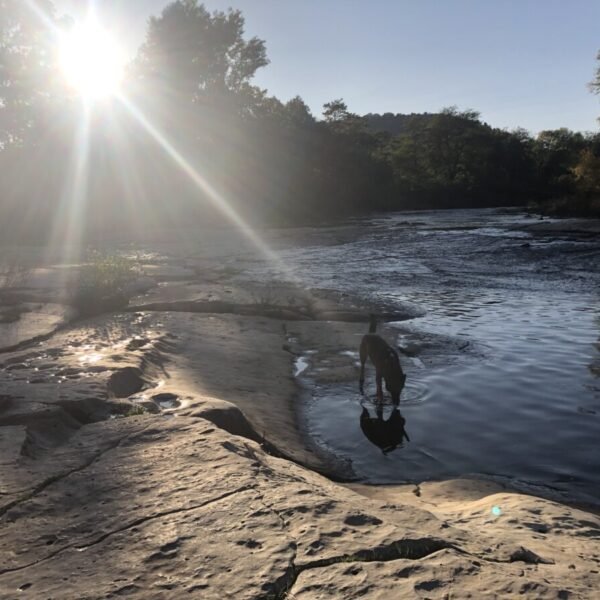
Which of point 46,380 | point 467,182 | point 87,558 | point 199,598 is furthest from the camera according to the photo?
point 467,182

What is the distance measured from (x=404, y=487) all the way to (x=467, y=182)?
8724 centimetres

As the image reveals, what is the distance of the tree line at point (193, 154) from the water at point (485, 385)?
2412cm

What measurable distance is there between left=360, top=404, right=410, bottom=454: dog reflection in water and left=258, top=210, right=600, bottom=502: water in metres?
0.07

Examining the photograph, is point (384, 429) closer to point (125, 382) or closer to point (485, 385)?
point (485, 385)

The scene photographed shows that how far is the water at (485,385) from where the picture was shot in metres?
5.16

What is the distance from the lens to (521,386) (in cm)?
714

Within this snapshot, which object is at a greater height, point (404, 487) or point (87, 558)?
point (87, 558)

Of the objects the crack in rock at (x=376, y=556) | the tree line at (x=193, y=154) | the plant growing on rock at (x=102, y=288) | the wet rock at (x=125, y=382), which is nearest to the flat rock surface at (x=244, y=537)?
the crack in rock at (x=376, y=556)

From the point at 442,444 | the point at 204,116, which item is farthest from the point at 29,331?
the point at 204,116

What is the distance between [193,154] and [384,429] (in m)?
46.5

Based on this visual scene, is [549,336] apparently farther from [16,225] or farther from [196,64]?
[196,64]

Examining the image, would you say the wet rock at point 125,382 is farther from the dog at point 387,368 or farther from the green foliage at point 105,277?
the green foliage at point 105,277

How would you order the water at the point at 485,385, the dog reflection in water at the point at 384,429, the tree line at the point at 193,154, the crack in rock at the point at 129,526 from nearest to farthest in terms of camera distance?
the crack in rock at the point at 129,526 → the water at the point at 485,385 → the dog reflection in water at the point at 384,429 → the tree line at the point at 193,154

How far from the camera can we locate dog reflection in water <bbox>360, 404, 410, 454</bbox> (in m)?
5.60
